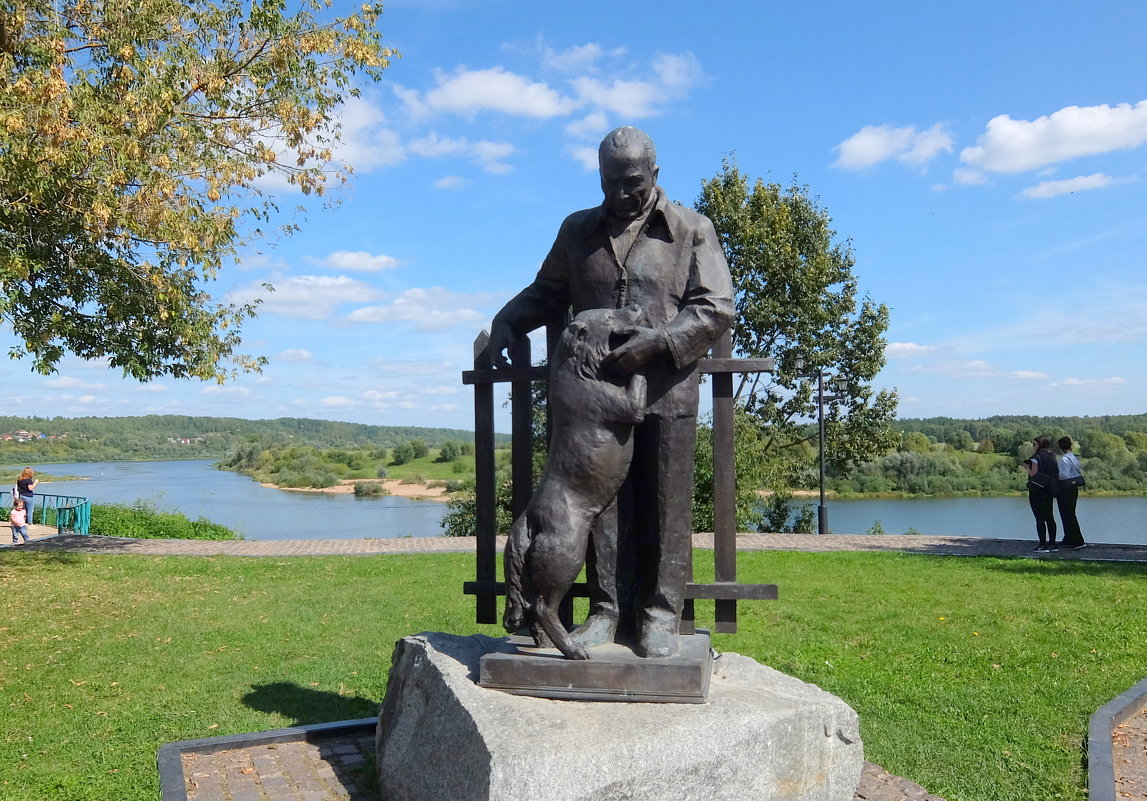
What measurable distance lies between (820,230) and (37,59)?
1601 cm

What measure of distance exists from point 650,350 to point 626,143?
2.77 ft

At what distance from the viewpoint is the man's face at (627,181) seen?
3656mm

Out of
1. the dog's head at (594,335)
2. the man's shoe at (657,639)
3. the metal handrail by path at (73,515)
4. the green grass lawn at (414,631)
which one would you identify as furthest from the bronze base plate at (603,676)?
the metal handrail by path at (73,515)

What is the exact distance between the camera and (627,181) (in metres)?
3.69

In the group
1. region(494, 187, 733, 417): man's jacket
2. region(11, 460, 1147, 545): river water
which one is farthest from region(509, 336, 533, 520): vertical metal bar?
region(11, 460, 1147, 545): river water

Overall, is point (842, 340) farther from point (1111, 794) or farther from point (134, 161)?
point (1111, 794)

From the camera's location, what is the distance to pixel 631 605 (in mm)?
3957

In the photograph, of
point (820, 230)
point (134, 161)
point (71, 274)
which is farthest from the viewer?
point (820, 230)

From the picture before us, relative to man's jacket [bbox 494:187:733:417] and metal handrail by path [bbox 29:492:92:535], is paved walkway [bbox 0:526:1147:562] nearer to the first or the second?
metal handrail by path [bbox 29:492:92:535]

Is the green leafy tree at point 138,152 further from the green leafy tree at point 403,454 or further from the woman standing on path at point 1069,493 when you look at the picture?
the green leafy tree at point 403,454

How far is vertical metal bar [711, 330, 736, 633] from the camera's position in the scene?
13.5 ft

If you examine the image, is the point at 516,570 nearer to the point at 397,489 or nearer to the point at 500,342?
the point at 500,342

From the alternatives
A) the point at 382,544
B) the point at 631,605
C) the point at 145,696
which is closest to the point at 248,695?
the point at 145,696

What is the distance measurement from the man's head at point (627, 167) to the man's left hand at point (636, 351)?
57 cm
